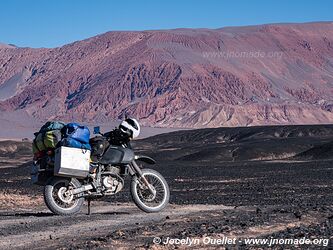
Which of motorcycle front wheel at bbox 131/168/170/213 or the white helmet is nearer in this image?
the white helmet

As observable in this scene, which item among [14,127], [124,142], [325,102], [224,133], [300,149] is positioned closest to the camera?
[124,142]

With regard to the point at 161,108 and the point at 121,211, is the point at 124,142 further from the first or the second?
the point at 161,108

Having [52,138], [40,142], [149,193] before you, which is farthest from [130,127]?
[40,142]

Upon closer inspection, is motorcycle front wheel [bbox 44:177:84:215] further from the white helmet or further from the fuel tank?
the white helmet

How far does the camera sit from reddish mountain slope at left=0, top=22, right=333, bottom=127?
157375mm

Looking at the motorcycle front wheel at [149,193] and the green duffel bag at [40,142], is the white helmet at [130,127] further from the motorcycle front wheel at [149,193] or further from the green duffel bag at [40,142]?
the green duffel bag at [40,142]

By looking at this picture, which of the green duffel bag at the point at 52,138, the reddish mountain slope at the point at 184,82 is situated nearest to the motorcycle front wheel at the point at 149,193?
the green duffel bag at the point at 52,138

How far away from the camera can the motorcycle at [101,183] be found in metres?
11.0

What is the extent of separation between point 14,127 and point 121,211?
133634 millimetres

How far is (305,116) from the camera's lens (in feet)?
516

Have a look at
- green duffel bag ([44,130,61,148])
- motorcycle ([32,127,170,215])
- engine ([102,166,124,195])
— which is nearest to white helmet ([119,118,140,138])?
motorcycle ([32,127,170,215])

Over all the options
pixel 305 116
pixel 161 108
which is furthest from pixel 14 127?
pixel 305 116

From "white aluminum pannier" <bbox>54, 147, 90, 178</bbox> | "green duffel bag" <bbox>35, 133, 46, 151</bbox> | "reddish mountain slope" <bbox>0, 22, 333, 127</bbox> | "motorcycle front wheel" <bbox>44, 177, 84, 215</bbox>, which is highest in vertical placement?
"reddish mountain slope" <bbox>0, 22, 333, 127</bbox>

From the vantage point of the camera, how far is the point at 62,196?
1105 centimetres
